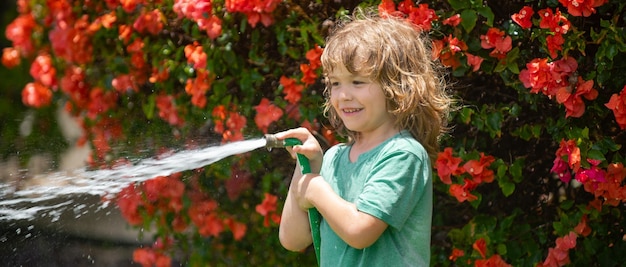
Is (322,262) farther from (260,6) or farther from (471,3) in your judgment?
(260,6)

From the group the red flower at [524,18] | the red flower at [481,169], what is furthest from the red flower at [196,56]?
the red flower at [524,18]

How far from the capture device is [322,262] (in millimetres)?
2094

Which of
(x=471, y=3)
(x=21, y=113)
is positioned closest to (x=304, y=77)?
(x=471, y=3)

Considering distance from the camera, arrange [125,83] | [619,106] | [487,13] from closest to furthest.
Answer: [619,106] → [487,13] → [125,83]

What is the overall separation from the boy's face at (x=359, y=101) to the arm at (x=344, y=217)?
0.46ft

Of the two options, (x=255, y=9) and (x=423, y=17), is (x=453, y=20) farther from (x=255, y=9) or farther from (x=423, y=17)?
(x=255, y=9)

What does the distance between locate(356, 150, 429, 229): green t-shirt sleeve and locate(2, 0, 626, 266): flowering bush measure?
2.63 ft

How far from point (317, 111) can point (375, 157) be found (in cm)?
121

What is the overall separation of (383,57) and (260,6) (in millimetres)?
1156

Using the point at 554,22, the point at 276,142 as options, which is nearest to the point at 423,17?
the point at 554,22

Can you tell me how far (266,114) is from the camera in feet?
10.9

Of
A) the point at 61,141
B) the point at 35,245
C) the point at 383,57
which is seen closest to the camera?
the point at 383,57

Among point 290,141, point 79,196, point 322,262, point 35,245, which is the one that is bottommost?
point 35,245

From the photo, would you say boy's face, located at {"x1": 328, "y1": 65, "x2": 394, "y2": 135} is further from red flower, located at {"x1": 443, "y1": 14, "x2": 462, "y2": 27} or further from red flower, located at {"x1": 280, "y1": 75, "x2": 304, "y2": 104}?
red flower, located at {"x1": 280, "y1": 75, "x2": 304, "y2": 104}
